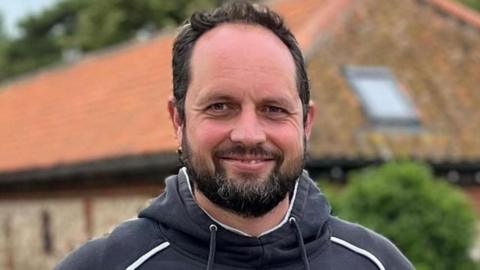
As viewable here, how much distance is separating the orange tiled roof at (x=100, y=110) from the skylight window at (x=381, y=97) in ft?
3.51

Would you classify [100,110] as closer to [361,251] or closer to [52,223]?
[52,223]

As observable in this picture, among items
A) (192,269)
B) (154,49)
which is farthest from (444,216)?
(154,49)

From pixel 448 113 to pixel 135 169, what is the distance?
3.90 meters

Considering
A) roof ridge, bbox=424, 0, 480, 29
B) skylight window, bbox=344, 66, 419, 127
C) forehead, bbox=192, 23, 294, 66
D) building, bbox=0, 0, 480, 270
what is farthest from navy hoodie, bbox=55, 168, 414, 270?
roof ridge, bbox=424, 0, 480, 29

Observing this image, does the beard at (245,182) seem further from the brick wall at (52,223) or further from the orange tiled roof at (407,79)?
the brick wall at (52,223)

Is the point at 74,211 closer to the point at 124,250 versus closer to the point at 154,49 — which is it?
the point at 154,49

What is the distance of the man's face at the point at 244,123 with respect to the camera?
2283mm

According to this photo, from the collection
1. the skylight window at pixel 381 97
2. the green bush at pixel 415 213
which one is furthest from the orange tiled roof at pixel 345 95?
the green bush at pixel 415 213

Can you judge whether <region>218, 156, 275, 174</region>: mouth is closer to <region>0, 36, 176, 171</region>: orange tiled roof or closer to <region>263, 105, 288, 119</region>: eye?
<region>263, 105, 288, 119</region>: eye

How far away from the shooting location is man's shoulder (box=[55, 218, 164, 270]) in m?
2.39

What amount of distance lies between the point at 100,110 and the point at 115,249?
12574mm

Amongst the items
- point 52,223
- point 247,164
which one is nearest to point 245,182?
point 247,164

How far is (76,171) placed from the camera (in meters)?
12.8

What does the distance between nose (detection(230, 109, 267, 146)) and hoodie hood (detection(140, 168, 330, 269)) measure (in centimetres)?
26
